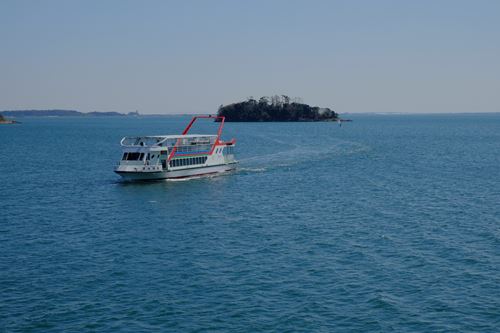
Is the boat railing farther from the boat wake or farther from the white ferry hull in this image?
the boat wake

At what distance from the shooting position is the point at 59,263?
41.4 metres

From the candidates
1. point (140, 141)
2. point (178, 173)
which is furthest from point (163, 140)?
point (178, 173)

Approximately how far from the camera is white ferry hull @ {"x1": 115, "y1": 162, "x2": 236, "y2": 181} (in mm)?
81356

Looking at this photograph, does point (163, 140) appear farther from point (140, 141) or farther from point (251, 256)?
point (251, 256)

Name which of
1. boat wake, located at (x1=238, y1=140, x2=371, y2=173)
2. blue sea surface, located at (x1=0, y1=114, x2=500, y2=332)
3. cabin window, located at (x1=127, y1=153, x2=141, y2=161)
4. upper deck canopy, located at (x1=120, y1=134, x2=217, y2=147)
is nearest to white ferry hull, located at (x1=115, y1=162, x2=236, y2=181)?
blue sea surface, located at (x1=0, y1=114, x2=500, y2=332)

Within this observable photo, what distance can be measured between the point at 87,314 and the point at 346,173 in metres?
67.1

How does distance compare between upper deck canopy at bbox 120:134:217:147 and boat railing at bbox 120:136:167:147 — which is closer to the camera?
boat railing at bbox 120:136:167:147

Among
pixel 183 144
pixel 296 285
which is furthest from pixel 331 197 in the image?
pixel 296 285

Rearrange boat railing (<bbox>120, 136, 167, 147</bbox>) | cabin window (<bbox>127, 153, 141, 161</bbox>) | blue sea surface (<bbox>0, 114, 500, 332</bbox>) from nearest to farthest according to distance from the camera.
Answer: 1. blue sea surface (<bbox>0, 114, 500, 332</bbox>)
2. cabin window (<bbox>127, 153, 141, 161</bbox>)
3. boat railing (<bbox>120, 136, 167, 147</bbox>)

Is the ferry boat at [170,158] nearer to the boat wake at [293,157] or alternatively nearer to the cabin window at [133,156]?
the cabin window at [133,156]

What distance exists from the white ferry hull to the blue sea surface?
7.83 feet

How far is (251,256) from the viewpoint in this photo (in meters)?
43.0

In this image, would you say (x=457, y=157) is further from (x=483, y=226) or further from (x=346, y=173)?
(x=483, y=226)

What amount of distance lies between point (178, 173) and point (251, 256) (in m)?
44.8
